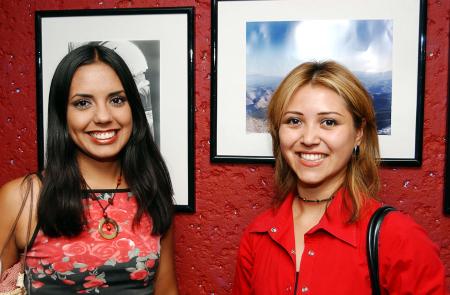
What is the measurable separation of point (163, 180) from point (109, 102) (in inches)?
13.4

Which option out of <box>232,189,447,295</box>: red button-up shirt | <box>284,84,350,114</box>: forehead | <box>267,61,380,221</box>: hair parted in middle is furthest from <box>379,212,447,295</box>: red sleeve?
<box>284,84,350,114</box>: forehead

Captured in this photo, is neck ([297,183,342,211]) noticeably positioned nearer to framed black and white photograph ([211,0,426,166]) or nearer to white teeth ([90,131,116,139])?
framed black and white photograph ([211,0,426,166])

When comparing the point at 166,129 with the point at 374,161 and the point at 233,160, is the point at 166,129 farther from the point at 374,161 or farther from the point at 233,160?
the point at 374,161

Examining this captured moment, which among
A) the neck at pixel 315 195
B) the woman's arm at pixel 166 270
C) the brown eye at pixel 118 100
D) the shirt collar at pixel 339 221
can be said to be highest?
the brown eye at pixel 118 100

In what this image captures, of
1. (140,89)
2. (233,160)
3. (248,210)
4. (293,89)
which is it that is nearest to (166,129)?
(140,89)

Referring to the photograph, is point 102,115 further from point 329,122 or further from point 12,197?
point 329,122

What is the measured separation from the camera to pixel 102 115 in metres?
1.34

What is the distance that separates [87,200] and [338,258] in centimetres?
81

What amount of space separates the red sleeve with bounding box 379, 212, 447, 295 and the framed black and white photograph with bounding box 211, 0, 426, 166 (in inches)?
18.8

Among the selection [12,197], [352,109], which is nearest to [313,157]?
[352,109]

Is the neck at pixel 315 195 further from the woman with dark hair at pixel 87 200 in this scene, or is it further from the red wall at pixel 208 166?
the woman with dark hair at pixel 87 200

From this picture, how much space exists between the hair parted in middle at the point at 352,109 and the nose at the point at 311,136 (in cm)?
11

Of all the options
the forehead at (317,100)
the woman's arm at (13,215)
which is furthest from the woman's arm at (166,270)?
the forehead at (317,100)

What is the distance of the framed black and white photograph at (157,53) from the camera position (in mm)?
1605
